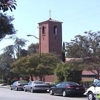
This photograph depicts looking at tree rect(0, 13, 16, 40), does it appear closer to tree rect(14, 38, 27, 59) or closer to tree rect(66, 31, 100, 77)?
tree rect(66, 31, 100, 77)

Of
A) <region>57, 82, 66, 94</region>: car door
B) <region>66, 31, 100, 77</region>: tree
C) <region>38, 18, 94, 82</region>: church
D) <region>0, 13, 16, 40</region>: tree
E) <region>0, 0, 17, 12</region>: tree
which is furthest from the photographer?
<region>38, 18, 94, 82</region>: church

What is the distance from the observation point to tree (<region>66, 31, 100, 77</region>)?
33469mm

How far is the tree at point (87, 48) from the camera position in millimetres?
33469

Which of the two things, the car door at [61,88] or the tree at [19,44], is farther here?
the tree at [19,44]

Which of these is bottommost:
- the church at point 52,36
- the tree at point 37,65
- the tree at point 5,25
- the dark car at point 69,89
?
the dark car at point 69,89

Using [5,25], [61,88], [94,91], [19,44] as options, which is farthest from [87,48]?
[19,44]

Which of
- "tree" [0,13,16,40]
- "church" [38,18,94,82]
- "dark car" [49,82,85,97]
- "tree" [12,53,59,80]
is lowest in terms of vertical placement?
"dark car" [49,82,85,97]

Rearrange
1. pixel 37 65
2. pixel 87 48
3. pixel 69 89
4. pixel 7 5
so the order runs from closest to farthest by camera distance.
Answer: pixel 7 5 < pixel 69 89 < pixel 87 48 < pixel 37 65

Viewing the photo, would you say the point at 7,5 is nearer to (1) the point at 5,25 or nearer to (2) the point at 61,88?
(1) the point at 5,25

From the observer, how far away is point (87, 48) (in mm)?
33719

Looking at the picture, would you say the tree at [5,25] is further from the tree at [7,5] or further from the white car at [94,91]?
the white car at [94,91]

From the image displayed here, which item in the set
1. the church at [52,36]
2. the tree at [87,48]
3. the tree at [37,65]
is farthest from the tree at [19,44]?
the tree at [87,48]

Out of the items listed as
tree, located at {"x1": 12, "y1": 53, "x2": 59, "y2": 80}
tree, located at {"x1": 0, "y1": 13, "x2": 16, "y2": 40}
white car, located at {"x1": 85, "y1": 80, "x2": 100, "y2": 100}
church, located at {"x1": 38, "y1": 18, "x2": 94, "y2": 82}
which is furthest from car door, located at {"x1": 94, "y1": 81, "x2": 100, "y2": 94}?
church, located at {"x1": 38, "y1": 18, "x2": 94, "y2": 82}

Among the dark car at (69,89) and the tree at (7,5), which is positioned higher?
the tree at (7,5)
